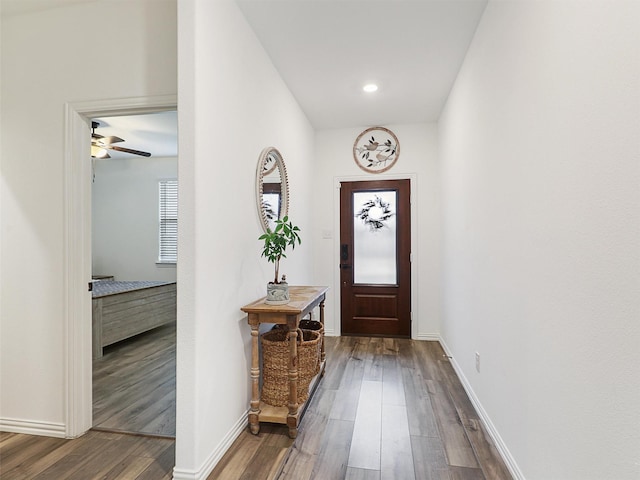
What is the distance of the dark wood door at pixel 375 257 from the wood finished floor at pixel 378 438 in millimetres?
1320

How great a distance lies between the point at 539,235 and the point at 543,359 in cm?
51

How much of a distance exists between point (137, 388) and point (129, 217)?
409 centimetres

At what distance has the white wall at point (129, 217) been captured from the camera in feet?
20.2

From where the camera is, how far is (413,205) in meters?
4.48

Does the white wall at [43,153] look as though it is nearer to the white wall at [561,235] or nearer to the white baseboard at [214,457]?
the white baseboard at [214,457]

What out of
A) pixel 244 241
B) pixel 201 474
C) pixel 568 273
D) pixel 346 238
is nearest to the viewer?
pixel 568 273

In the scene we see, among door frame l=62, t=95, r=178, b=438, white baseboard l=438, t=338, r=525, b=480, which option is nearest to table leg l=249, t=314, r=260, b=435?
door frame l=62, t=95, r=178, b=438

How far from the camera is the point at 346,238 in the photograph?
4637 millimetres

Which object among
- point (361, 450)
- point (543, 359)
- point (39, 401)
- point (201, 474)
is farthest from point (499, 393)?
point (39, 401)

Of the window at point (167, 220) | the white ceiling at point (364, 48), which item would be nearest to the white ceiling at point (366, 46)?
the white ceiling at point (364, 48)

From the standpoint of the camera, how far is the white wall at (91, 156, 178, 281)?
20.2 feet

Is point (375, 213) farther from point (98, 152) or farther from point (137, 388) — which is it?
point (98, 152)

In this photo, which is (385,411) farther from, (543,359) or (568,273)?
(568,273)

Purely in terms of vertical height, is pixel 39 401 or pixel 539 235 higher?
pixel 539 235
